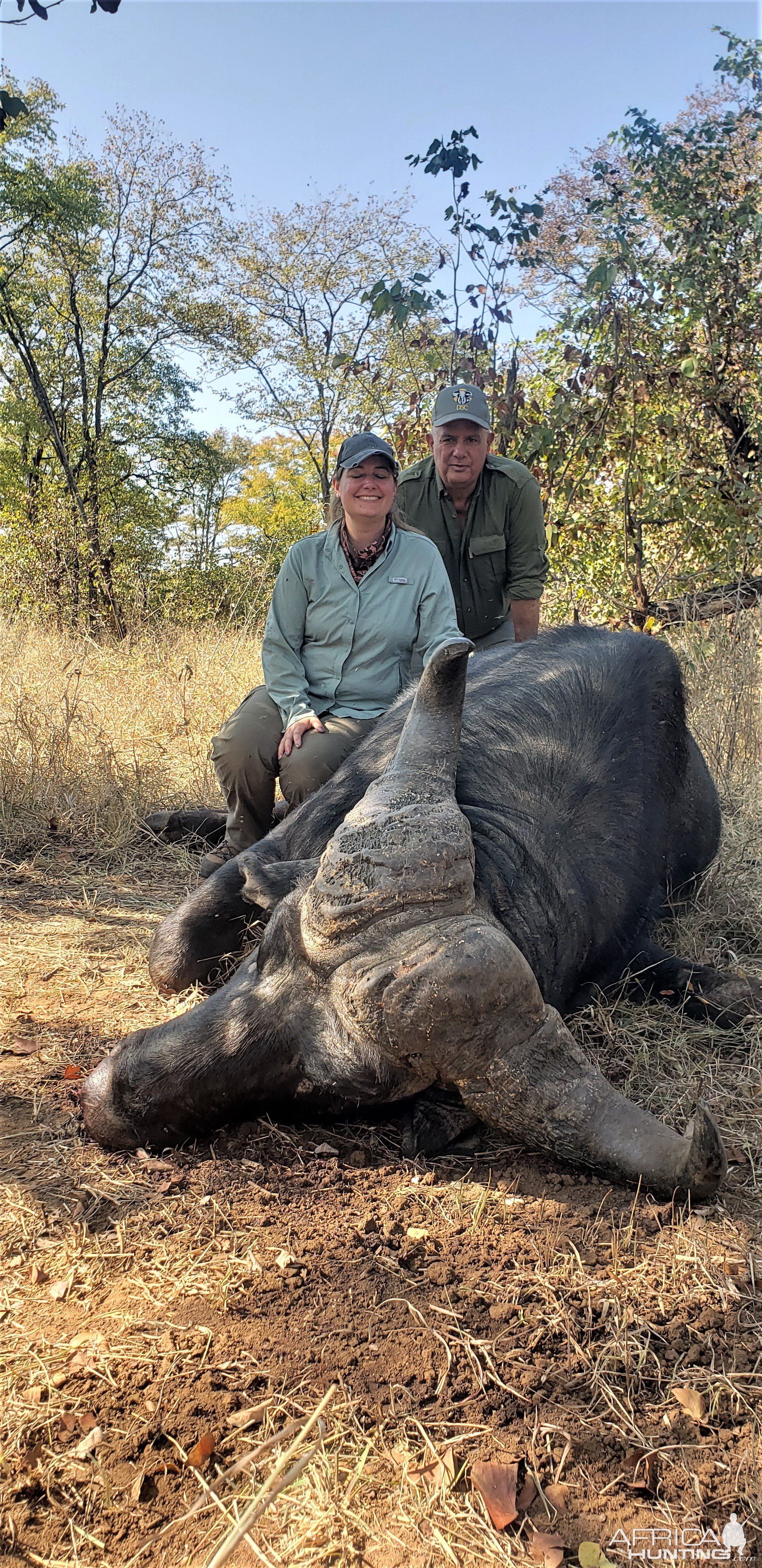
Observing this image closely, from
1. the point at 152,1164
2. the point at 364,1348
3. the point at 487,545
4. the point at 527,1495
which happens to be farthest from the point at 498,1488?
the point at 487,545

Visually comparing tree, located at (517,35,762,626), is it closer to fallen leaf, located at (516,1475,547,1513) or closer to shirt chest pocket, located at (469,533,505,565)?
shirt chest pocket, located at (469,533,505,565)

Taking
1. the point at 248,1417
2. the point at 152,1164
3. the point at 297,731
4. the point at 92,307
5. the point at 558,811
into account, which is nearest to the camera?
the point at 248,1417

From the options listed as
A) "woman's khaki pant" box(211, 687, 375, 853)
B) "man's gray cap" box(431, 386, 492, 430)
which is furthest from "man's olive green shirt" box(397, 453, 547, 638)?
"woman's khaki pant" box(211, 687, 375, 853)

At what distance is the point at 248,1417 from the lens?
1.86m

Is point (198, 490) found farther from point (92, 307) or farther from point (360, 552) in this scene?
point (360, 552)

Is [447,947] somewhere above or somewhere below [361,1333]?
above

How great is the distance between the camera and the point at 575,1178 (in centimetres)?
260

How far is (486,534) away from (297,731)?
2523mm

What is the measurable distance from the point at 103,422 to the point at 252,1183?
21.3m

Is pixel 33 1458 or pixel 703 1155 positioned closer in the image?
pixel 33 1458

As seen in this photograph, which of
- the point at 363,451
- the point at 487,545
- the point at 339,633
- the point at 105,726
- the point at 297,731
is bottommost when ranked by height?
the point at 105,726

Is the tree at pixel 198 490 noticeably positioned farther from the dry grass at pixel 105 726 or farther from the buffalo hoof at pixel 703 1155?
the buffalo hoof at pixel 703 1155

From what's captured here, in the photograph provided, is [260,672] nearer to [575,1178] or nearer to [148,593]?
[148,593]

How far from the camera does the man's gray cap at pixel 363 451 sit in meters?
4.59
